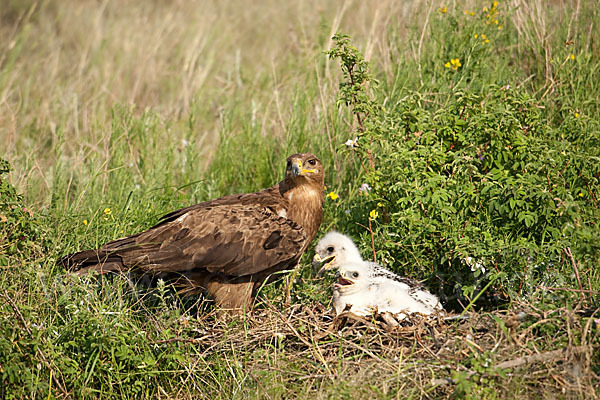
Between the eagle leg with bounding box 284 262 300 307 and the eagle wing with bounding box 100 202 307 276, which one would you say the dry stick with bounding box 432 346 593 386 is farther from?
the eagle wing with bounding box 100 202 307 276

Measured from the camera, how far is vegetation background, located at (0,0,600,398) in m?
3.81

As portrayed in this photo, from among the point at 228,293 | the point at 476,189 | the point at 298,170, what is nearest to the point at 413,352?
the point at 476,189

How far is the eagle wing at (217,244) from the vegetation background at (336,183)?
0.23m

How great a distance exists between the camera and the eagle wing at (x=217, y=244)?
4633mm

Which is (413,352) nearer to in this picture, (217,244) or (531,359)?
(531,359)

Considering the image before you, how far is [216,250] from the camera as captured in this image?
15.4 feet

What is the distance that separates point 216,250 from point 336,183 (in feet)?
5.30

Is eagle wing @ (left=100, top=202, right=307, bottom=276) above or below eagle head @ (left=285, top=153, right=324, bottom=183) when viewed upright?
below

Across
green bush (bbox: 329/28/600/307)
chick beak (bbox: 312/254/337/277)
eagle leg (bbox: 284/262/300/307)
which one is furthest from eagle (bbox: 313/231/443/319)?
eagle leg (bbox: 284/262/300/307)

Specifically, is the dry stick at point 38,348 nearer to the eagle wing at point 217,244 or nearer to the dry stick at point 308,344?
the eagle wing at point 217,244

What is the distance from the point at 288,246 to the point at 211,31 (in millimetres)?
4944

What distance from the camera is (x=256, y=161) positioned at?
637cm

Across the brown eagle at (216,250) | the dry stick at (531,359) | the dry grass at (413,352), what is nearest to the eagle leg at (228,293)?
the brown eagle at (216,250)

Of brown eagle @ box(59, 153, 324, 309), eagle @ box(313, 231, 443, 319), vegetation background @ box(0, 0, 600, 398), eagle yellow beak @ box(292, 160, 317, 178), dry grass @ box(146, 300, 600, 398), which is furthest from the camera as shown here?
eagle yellow beak @ box(292, 160, 317, 178)
